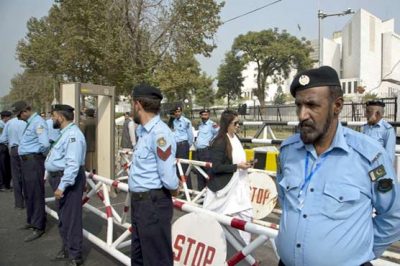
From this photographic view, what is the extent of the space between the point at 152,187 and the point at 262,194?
3.01 m

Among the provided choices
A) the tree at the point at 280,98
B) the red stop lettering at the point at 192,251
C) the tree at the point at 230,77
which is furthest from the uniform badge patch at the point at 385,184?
the tree at the point at 280,98

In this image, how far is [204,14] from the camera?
1695 centimetres

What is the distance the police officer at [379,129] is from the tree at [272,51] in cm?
4186

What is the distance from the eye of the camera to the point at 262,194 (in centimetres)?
577

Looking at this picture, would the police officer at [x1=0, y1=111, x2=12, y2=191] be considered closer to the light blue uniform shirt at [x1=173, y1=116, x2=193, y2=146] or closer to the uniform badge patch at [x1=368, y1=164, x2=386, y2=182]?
the light blue uniform shirt at [x1=173, y1=116, x2=193, y2=146]

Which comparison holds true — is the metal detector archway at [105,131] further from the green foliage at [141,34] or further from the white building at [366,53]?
the white building at [366,53]

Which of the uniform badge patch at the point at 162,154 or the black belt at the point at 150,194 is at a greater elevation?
the uniform badge patch at the point at 162,154

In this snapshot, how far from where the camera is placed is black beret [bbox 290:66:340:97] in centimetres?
185

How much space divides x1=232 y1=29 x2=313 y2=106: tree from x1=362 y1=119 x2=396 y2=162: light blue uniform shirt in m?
42.0

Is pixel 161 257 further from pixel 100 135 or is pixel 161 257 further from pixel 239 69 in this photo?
pixel 239 69

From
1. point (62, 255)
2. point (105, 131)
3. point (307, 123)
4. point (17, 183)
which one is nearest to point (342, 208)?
point (307, 123)

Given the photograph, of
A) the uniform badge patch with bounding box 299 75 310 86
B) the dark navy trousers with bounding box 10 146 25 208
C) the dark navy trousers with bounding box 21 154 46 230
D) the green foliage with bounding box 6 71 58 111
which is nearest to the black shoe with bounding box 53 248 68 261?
the dark navy trousers with bounding box 21 154 46 230

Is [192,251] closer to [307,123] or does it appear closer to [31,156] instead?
[307,123]

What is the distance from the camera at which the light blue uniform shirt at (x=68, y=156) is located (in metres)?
4.11
